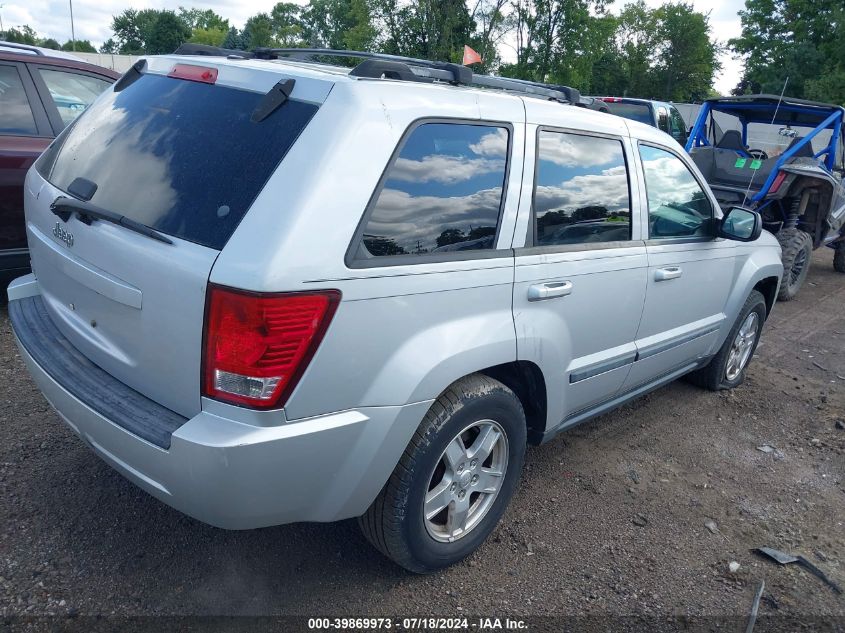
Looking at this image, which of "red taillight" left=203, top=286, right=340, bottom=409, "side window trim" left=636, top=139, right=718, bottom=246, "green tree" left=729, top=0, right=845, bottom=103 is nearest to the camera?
"red taillight" left=203, top=286, right=340, bottom=409

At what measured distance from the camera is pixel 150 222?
2191 millimetres

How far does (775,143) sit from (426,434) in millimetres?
9145

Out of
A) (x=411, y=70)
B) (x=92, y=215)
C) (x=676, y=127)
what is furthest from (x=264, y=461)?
(x=676, y=127)

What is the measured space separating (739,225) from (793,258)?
4456mm

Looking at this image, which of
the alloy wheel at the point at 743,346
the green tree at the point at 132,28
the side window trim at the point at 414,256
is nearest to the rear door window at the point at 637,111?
the alloy wheel at the point at 743,346

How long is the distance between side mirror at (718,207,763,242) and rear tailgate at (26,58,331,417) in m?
2.67

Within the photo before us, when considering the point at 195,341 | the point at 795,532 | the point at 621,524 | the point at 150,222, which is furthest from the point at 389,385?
the point at 795,532

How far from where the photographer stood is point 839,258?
955cm

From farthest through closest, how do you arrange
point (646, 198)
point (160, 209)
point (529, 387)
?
point (646, 198)
point (529, 387)
point (160, 209)

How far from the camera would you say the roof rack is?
2.36 metres

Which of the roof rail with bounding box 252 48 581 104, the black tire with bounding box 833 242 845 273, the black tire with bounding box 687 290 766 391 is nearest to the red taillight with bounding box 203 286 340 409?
the roof rail with bounding box 252 48 581 104

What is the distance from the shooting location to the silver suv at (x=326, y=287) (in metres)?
1.98

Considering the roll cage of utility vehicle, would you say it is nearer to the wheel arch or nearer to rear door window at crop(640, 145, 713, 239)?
rear door window at crop(640, 145, 713, 239)

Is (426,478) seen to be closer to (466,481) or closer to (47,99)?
(466,481)
